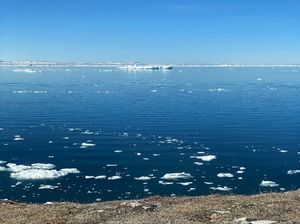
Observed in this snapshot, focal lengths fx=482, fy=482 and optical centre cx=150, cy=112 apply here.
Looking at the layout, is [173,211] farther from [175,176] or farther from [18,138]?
[18,138]

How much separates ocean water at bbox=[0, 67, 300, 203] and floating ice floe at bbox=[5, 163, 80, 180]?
69 millimetres

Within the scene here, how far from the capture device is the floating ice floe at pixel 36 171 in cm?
3284

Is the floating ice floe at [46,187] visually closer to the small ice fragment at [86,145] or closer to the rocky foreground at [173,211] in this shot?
the small ice fragment at [86,145]

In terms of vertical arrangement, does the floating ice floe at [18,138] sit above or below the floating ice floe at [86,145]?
above

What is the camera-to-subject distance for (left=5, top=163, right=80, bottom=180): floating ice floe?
32.8 meters

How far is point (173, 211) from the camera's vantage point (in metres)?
14.7

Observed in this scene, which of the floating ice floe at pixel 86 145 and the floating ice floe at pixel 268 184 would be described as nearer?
the floating ice floe at pixel 268 184

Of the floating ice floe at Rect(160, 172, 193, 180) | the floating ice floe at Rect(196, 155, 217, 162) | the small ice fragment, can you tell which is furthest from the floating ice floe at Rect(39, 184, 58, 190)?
the floating ice floe at Rect(196, 155, 217, 162)

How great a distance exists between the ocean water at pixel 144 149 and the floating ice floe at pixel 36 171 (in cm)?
7

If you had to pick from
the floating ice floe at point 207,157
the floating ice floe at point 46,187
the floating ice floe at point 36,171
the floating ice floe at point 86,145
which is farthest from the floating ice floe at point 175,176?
the floating ice floe at point 86,145

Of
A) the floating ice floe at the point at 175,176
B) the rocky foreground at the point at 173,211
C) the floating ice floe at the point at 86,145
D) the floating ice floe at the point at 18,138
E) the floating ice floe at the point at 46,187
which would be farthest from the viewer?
the floating ice floe at the point at 18,138

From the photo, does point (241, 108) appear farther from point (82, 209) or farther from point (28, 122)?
point (82, 209)

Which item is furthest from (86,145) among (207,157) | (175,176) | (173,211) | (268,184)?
(173,211)

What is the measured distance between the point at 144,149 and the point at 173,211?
27051 mm
